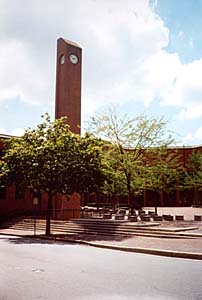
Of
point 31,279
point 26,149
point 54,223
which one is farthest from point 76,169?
point 31,279

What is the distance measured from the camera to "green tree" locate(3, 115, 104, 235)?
21125 mm

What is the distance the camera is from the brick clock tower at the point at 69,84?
32688mm

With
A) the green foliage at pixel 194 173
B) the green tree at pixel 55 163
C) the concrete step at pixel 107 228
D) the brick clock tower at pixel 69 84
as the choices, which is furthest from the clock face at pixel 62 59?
the green foliage at pixel 194 173

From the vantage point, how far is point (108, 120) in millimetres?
31156

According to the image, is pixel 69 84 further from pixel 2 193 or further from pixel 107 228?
pixel 107 228

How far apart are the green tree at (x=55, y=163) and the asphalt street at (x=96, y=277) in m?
8.10

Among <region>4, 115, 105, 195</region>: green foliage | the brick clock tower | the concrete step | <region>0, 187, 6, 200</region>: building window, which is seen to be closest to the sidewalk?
the concrete step

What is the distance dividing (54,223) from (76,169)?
7394 mm

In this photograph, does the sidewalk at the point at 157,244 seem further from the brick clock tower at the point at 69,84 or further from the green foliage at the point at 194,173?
the green foliage at the point at 194,173

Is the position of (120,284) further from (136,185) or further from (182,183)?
(182,183)

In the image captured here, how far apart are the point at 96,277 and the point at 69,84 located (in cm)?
2548

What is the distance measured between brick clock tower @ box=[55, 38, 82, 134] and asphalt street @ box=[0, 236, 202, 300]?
20.5 metres

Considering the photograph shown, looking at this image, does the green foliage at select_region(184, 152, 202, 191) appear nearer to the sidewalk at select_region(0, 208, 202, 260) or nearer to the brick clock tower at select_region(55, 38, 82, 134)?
the brick clock tower at select_region(55, 38, 82, 134)

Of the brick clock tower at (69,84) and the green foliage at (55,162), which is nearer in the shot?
the green foliage at (55,162)
